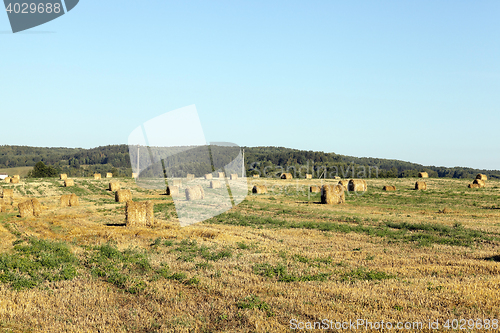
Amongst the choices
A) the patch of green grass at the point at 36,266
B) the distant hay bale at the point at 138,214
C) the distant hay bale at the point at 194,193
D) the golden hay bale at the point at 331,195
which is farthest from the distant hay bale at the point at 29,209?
the golden hay bale at the point at 331,195

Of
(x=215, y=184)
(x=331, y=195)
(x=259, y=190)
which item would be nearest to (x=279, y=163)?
(x=215, y=184)

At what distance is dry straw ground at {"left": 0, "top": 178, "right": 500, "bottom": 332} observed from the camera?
24.8 ft

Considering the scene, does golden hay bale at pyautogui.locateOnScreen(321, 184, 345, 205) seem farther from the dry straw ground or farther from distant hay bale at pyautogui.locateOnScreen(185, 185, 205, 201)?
the dry straw ground

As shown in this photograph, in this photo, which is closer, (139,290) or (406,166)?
(139,290)

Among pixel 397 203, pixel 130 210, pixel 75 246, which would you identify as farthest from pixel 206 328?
pixel 397 203

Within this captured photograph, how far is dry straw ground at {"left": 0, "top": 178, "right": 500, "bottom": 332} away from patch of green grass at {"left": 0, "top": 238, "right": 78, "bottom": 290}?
3cm

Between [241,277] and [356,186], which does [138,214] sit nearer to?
[241,277]

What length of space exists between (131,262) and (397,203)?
1191 inches

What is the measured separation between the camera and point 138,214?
21.9m

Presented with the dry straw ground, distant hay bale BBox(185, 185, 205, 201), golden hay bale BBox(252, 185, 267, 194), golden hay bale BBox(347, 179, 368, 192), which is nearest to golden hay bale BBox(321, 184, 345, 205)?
distant hay bale BBox(185, 185, 205, 201)

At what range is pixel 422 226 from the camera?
20.3 m

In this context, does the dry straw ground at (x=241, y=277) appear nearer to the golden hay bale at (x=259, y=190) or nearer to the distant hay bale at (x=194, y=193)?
the distant hay bale at (x=194, y=193)

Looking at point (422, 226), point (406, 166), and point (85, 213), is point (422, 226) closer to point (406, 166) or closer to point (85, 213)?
point (85, 213)

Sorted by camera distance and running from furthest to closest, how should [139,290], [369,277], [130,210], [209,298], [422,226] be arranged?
1. [130,210]
2. [422,226]
3. [369,277]
4. [139,290]
5. [209,298]
